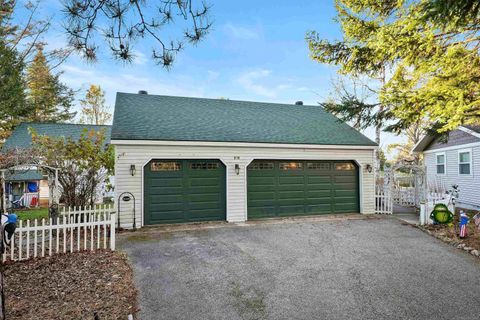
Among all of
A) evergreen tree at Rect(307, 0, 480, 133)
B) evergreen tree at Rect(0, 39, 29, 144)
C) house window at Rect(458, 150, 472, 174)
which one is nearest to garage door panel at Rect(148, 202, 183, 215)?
evergreen tree at Rect(307, 0, 480, 133)

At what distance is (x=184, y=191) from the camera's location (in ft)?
29.4

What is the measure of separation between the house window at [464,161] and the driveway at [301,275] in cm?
727

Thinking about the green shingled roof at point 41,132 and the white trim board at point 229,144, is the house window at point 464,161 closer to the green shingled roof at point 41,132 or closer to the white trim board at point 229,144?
the white trim board at point 229,144

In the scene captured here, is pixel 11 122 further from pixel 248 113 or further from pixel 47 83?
pixel 248 113

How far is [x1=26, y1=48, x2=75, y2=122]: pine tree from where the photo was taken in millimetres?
18719

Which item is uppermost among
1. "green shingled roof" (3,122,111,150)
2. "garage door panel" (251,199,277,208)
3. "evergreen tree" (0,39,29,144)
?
"evergreen tree" (0,39,29,144)

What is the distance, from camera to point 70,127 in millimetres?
19484

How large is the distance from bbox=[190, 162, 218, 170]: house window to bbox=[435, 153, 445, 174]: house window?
12585mm

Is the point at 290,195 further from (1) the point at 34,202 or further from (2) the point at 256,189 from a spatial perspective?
(1) the point at 34,202

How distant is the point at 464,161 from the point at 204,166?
12.3m

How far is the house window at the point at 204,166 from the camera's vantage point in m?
9.14

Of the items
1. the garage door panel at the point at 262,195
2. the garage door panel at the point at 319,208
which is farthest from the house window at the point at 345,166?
the garage door panel at the point at 262,195

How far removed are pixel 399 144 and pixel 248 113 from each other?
24910 millimetres

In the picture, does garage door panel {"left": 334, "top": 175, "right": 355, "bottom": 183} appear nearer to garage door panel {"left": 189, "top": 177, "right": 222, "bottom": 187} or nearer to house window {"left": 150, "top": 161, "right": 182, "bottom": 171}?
garage door panel {"left": 189, "top": 177, "right": 222, "bottom": 187}
